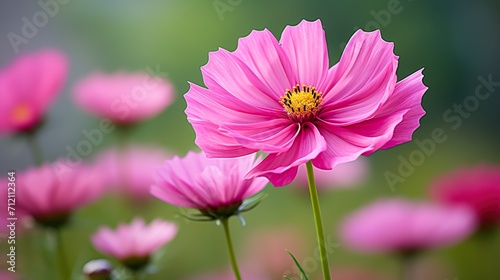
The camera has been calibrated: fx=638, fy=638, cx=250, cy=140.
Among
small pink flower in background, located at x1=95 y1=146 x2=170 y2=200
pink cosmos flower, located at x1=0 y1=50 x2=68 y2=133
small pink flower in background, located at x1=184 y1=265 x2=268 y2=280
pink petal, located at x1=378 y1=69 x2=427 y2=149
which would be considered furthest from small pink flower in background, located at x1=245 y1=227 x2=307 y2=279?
pink petal, located at x1=378 y1=69 x2=427 y2=149

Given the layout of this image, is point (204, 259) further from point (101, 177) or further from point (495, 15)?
point (495, 15)

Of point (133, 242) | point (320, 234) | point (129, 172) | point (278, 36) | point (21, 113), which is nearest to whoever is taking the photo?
point (320, 234)

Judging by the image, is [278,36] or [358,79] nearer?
[358,79]

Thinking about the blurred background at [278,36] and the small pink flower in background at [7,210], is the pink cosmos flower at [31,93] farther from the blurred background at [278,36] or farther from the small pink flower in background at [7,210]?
the blurred background at [278,36]

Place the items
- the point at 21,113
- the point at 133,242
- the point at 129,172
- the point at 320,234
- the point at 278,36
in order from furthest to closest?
the point at 278,36 → the point at 129,172 → the point at 21,113 → the point at 133,242 → the point at 320,234

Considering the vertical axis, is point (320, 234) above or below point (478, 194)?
below

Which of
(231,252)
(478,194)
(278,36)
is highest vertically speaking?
(278,36)

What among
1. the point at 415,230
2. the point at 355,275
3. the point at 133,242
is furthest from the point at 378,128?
the point at 355,275

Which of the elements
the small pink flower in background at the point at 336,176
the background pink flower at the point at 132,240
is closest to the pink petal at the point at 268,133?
the background pink flower at the point at 132,240

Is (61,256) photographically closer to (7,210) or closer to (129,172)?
(7,210)
